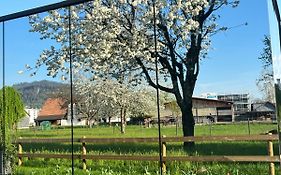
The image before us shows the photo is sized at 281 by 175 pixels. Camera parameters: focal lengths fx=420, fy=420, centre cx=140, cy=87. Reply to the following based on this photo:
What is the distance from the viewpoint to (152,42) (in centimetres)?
483

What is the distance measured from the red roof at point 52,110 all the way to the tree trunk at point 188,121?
56.6 inches

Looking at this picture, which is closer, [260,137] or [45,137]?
[260,137]

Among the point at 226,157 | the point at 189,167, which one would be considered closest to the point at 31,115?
the point at 189,167

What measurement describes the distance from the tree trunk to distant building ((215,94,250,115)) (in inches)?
13.6

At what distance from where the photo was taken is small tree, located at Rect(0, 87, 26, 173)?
5352mm

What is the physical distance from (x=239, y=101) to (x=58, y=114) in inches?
84.4

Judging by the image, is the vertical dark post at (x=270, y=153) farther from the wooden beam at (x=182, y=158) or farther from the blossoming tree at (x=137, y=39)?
the blossoming tree at (x=137, y=39)

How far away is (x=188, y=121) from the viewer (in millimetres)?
4488

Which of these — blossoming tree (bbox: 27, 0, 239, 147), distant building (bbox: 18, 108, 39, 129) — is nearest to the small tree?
distant building (bbox: 18, 108, 39, 129)

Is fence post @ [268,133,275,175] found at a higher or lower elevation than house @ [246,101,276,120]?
lower

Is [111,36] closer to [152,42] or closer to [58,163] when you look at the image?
[152,42]

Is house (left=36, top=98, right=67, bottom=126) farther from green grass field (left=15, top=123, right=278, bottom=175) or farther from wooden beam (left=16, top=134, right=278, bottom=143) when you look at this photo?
wooden beam (left=16, top=134, right=278, bottom=143)

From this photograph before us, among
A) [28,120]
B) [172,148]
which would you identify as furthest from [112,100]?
[28,120]

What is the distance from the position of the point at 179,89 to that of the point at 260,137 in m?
1.02
